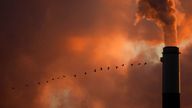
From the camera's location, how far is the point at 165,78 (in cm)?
17250

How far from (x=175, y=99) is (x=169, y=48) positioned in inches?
287

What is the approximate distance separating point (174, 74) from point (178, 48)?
3951 mm

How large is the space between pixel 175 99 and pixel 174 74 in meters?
3.56

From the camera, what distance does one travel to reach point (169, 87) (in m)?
172

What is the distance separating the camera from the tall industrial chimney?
172m

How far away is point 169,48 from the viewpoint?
172m

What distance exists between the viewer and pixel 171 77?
172 meters

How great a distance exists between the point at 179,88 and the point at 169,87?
180cm

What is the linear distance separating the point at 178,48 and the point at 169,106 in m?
8.67

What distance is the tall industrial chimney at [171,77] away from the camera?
563 feet

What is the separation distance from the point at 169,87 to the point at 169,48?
5.54m

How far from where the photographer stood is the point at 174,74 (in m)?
172

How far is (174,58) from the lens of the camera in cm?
17225

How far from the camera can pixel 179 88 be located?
17312cm
